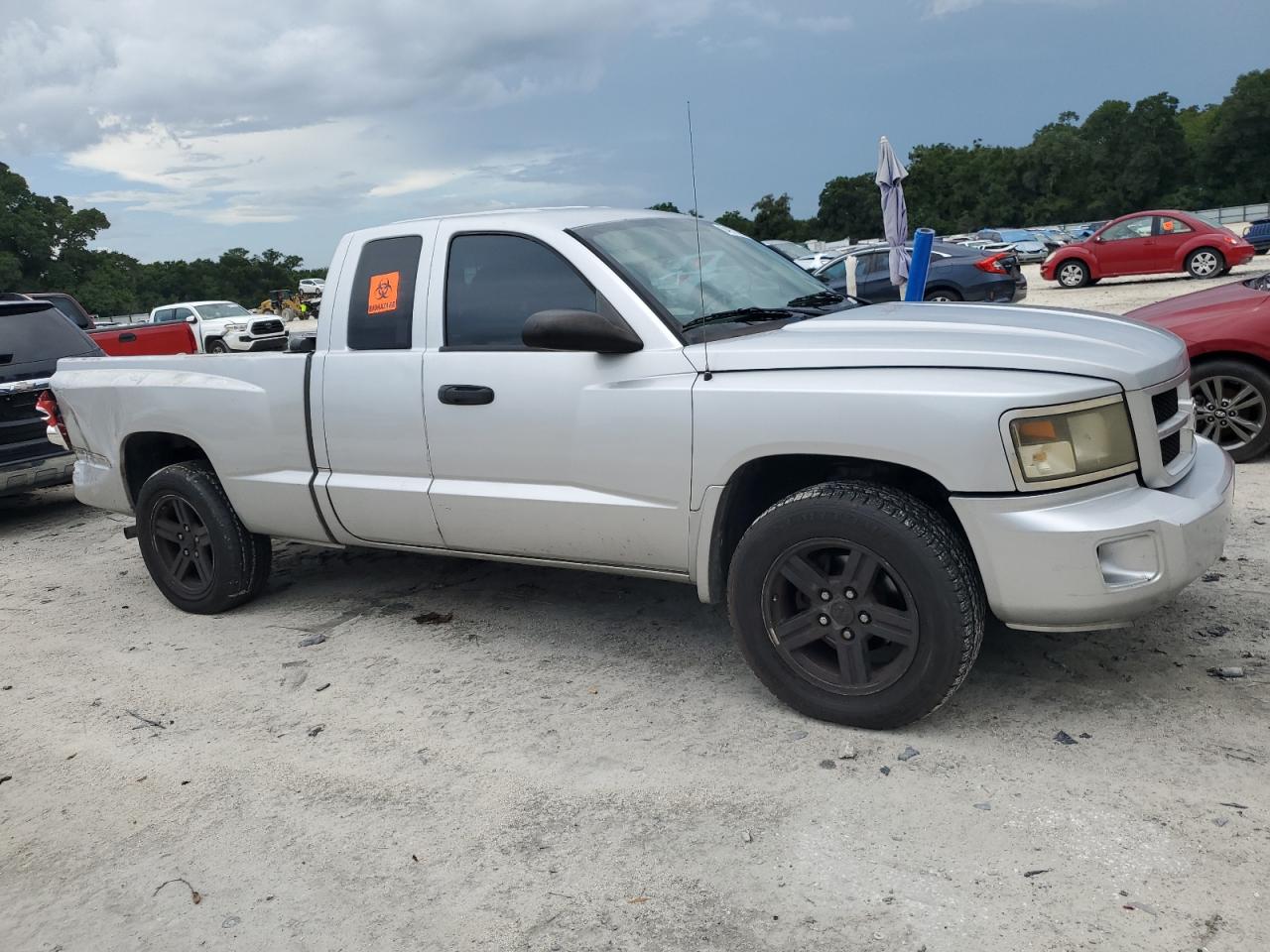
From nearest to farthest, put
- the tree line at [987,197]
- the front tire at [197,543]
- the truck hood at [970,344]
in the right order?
the truck hood at [970,344], the front tire at [197,543], the tree line at [987,197]

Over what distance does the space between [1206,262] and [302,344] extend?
2014cm

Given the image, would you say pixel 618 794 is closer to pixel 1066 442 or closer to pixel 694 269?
pixel 1066 442

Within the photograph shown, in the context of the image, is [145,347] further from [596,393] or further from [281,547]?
[596,393]

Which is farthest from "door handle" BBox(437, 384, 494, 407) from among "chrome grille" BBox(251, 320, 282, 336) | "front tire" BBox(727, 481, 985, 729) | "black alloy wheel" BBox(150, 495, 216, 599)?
"chrome grille" BBox(251, 320, 282, 336)

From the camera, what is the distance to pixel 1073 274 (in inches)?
880

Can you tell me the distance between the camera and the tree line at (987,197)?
74375 mm

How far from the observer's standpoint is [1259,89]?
3317 inches

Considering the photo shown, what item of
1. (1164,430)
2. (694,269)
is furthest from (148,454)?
(1164,430)

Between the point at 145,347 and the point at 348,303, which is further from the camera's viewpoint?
the point at 145,347

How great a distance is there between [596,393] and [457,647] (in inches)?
57.6

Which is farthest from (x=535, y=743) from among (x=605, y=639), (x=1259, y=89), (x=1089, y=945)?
(x=1259, y=89)

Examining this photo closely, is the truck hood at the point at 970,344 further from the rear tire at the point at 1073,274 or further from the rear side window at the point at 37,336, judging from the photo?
the rear tire at the point at 1073,274

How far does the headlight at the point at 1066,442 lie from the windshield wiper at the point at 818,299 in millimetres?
1371

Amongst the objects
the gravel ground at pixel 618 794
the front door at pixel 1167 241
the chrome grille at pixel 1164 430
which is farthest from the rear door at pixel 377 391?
the front door at pixel 1167 241
